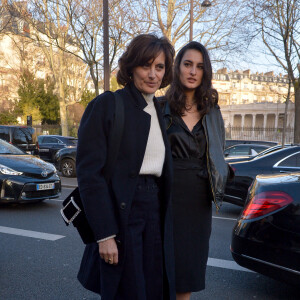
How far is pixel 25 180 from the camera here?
7.14 m

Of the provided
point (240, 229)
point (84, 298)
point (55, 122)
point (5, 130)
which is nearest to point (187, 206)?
point (240, 229)

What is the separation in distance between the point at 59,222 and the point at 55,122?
32604 mm

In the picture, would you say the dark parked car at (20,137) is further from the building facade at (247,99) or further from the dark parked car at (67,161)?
the building facade at (247,99)

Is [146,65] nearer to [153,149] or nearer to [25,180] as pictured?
[153,149]

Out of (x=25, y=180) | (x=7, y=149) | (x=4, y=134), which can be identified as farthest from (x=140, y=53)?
(x=4, y=134)

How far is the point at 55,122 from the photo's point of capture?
37.6 meters

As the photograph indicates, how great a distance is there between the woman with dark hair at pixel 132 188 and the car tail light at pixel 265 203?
4.73 ft

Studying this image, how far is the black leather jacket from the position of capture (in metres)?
2.16

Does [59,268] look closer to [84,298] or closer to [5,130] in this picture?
[84,298]

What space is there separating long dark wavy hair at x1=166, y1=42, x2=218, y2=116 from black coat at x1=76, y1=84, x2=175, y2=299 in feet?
1.35

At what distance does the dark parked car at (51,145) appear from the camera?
1678 cm

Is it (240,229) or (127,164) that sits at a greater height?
(127,164)

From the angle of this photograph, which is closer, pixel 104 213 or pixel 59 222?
pixel 104 213

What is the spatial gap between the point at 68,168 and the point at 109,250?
1173 centimetres
